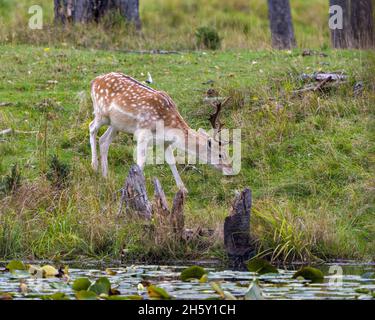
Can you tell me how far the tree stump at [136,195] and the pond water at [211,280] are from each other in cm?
96

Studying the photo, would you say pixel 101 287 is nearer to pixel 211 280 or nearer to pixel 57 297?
pixel 57 297

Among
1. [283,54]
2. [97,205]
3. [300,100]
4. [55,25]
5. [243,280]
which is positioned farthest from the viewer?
[55,25]

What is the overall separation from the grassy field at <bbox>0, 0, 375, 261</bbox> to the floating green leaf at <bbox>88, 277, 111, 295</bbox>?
2.47 m

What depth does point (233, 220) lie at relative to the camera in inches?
476

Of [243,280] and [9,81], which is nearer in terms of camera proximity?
[243,280]

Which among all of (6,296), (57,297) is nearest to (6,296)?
(6,296)

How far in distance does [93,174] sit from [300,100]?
340cm

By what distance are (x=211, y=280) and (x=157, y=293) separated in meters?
1.30

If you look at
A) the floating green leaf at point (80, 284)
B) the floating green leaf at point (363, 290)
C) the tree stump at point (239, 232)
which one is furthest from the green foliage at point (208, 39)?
the floating green leaf at point (80, 284)

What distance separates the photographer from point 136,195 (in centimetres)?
1269

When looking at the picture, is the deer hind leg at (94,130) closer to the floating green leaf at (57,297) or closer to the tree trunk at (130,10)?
the floating green leaf at (57,297)
